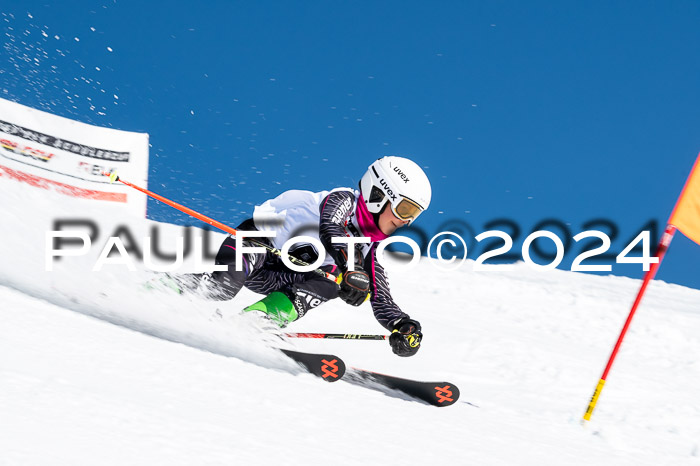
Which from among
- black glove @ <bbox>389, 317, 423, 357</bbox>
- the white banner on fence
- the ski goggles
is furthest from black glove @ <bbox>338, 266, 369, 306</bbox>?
the white banner on fence

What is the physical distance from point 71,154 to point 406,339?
371 inches

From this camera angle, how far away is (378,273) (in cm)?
396

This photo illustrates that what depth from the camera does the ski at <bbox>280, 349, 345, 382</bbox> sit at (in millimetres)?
3260

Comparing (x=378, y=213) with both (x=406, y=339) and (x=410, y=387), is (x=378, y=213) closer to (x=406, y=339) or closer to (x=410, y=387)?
(x=406, y=339)

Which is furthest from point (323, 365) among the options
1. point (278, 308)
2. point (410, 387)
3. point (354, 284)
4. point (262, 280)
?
point (262, 280)

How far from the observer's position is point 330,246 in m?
3.65

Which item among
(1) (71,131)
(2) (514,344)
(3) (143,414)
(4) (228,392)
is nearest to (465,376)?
(2) (514,344)

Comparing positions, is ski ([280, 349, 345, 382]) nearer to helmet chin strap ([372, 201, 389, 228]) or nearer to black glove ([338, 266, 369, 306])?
black glove ([338, 266, 369, 306])

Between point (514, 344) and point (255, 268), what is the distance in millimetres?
2900

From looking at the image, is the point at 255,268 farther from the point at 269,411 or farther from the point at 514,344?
the point at 514,344

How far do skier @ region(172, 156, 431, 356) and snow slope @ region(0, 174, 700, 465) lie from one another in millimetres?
239

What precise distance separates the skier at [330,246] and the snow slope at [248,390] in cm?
24

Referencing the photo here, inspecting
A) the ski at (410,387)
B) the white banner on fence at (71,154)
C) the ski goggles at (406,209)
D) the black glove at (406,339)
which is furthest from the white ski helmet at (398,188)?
the white banner on fence at (71,154)

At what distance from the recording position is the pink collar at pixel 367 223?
381cm
